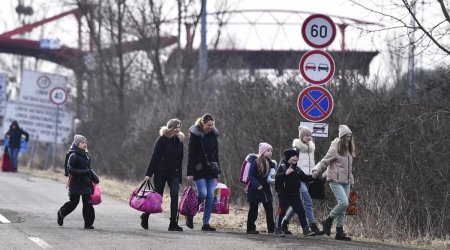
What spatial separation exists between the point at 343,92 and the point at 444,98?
2.95 meters

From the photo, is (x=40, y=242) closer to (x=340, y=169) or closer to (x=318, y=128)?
(x=340, y=169)

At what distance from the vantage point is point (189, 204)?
664 inches

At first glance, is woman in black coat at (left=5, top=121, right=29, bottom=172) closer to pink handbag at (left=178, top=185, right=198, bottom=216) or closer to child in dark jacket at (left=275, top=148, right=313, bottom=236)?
pink handbag at (left=178, top=185, right=198, bottom=216)

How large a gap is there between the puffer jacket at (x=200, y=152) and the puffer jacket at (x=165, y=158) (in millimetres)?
239

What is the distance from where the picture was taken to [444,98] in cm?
1950

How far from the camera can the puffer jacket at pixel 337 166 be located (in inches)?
615

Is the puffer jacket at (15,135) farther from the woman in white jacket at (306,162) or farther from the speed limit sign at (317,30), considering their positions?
the speed limit sign at (317,30)

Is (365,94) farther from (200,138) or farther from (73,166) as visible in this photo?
(73,166)

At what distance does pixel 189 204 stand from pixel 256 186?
119cm

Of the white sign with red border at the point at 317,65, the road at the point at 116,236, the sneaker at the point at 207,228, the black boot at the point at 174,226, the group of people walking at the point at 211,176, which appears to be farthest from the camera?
the sneaker at the point at 207,228

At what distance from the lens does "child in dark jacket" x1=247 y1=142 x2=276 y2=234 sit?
16344 millimetres

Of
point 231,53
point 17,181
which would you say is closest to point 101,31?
point 17,181

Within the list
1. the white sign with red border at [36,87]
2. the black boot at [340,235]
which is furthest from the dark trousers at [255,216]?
the white sign with red border at [36,87]

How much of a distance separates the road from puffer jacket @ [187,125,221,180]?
89cm
